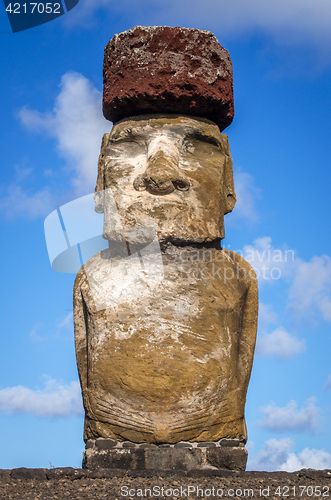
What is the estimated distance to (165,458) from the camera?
426cm

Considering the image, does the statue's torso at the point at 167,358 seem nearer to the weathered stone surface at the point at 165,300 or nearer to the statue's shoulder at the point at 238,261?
the weathered stone surface at the point at 165,300

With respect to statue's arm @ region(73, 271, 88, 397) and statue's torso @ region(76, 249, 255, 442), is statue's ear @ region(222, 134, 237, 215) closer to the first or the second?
statue's torso @ region(76, 249, 255, 442)

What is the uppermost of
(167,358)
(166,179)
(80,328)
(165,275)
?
(166,179)

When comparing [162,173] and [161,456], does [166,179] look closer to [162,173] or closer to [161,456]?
[162,173]

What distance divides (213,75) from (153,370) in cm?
282

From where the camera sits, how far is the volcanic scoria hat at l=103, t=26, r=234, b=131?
195 inches

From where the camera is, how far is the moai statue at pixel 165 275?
4352mm

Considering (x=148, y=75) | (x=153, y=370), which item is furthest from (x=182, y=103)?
(x=153, y=370)

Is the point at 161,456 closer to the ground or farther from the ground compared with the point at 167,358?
closer to the ground

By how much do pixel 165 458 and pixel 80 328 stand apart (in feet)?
4.82

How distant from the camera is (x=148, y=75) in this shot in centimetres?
498

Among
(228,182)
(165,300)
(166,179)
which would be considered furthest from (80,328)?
(228,182)

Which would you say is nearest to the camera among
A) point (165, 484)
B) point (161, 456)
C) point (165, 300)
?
point (165, 484)

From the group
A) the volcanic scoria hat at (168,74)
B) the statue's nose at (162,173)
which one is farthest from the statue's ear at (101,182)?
the statue's nose at (162,173)
